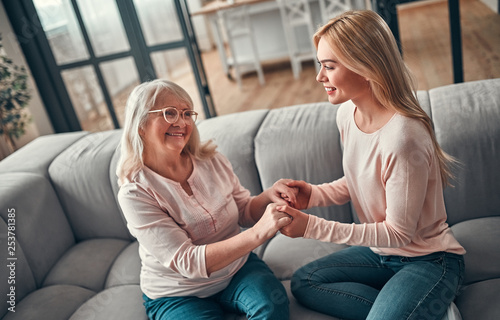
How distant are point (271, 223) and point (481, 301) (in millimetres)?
624

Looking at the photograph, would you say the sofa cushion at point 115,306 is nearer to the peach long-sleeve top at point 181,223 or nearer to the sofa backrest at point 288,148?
the peach long-sleeve top at point 181,223

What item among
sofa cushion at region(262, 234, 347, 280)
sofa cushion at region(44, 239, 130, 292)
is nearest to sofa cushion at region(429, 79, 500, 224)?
sofa cushion at region(262, 234, 347, 280)

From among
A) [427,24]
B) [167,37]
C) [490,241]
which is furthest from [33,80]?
[427,24]

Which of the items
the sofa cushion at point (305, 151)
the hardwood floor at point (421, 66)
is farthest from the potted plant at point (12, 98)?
the sofa cushion at point (305, 151)

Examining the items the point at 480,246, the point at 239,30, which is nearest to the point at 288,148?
the point at 480,246

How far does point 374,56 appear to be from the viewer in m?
1.23

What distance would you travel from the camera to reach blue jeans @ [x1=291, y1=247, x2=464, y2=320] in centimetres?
125

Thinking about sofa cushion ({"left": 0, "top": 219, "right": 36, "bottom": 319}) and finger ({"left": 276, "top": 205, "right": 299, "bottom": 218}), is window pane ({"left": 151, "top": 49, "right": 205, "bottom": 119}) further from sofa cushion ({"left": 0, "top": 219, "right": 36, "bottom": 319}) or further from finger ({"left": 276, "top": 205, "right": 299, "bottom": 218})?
finger ({"left": 276, "top": 205, "right": 299, "bottom": 218})

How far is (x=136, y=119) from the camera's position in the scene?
1464mm

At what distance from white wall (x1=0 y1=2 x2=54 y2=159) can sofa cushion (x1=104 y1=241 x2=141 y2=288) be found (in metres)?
2.17

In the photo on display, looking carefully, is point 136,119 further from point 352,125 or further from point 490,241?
point 490,241

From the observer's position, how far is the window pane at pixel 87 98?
12.2ft

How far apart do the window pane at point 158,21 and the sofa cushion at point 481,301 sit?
8.81ft

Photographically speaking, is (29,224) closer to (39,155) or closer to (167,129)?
(39,155)
